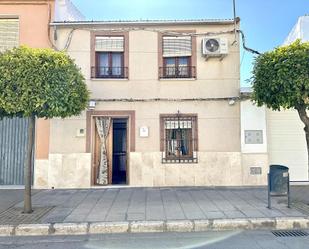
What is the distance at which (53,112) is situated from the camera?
7.03 metres

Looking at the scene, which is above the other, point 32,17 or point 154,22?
point 32,17

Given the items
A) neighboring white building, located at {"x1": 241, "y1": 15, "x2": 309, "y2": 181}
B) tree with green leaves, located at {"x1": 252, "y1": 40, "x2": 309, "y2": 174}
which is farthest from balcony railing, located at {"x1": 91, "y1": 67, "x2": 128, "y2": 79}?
tree with green leaves, located at {"x1": 252, "y1": 40, "x2": 309, "y2": 174}

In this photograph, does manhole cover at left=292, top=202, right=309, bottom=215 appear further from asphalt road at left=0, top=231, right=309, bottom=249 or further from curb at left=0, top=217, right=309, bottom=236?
asphalt road at left=0, top=231, right=309, bottom=249

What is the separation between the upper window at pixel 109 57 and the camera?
10.8 meters

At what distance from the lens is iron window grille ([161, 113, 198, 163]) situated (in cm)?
1070

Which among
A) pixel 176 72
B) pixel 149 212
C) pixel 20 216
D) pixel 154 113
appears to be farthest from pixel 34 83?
pixel 176 72

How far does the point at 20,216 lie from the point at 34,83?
2.89 meters

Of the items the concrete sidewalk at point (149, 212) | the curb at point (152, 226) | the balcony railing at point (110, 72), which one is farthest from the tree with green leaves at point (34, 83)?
the balcony railing at point (110, 72)

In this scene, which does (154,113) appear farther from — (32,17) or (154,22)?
(32,17)

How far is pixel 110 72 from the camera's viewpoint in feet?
35.7

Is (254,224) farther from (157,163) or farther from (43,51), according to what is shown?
(43,51)

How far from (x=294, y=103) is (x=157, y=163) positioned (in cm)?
493

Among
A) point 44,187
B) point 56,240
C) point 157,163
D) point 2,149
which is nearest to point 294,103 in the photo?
point 157,163

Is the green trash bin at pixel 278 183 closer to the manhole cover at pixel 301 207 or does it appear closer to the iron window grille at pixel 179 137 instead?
the manhole cover at pixel 301 207
